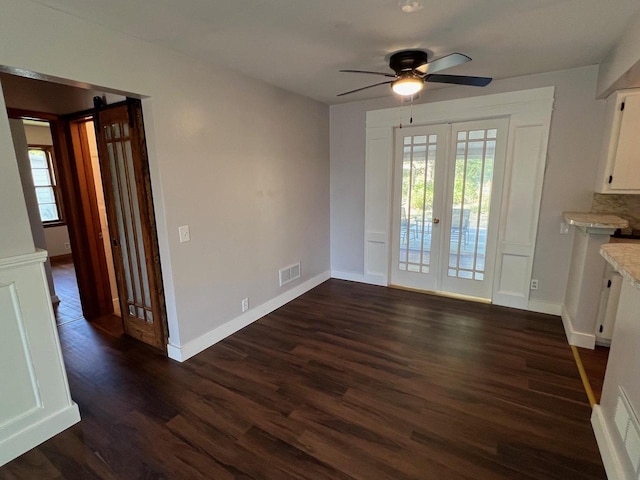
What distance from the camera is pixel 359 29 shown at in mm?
2229

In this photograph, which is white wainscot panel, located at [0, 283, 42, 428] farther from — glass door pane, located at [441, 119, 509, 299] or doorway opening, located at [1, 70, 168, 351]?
glass door pane, located at [441, 119, 509, 299]

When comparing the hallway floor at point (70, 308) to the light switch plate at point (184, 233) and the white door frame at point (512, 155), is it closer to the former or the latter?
the light switch plate at point (184, 233)

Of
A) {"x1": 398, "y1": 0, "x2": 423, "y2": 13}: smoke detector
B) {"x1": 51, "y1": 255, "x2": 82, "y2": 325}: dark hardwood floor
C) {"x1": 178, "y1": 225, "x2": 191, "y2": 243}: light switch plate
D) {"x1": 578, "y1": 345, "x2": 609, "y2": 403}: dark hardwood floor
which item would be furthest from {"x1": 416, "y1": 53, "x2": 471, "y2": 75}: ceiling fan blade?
{"x1": 51, "y1": 255, "x2": 82, "y2": 325}: dark hardwood floor

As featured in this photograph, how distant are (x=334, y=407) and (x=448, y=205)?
9.63 feet

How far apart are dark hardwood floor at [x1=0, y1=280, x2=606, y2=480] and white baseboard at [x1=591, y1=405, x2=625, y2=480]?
0.05 m

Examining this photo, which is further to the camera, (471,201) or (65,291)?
(65,291)

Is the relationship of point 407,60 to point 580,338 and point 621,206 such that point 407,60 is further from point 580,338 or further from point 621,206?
point 580,338

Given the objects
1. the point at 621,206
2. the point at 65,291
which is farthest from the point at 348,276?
the point at 65,291

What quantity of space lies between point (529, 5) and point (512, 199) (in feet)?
7.20

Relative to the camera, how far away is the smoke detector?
1.87 meters

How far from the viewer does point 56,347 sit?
2.03 meters

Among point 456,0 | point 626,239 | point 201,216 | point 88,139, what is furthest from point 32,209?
point 626,239

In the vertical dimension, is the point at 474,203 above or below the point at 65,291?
above

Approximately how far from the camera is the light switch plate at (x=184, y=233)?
2719 millimetres
